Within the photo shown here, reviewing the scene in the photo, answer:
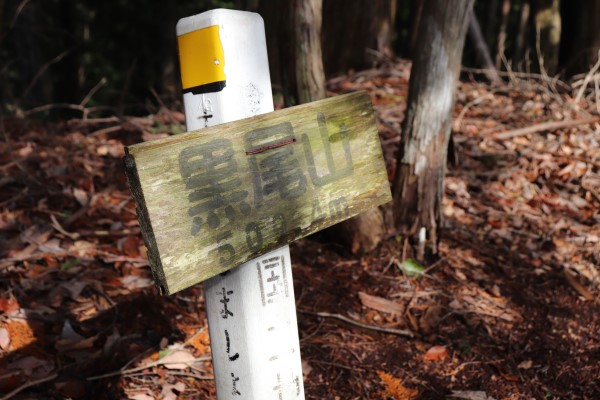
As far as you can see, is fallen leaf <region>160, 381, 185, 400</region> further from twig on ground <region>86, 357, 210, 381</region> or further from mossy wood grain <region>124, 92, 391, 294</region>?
mossy wood grain <region>124, 92, 391, 294</region>

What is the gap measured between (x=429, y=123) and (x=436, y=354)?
1401mm

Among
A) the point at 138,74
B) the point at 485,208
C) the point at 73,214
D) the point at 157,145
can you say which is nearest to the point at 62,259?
the point at 73,214

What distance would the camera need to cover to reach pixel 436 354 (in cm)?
272

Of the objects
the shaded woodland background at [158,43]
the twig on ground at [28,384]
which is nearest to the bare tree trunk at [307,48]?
the shaded woodland background at [158,43]

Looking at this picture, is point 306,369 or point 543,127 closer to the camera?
point 306,369

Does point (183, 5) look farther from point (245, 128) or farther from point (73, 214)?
point (245, 128)

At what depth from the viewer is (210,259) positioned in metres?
1.31

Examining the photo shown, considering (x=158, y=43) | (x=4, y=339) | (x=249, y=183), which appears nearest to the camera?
(x=249, y=183)

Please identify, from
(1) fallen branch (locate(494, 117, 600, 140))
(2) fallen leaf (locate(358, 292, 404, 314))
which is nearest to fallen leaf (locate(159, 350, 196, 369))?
(2) fallen leaf (locate(358, 292, 404, 314))

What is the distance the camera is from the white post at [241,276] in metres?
1.40

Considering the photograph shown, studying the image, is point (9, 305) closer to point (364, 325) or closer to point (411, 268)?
point (364, 325)

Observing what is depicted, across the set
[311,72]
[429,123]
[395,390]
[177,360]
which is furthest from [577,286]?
[177,360]

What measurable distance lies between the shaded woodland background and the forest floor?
3.95 ft

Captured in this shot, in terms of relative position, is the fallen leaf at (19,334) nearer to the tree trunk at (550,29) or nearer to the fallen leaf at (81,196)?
the fallen leaf at (81,196)
